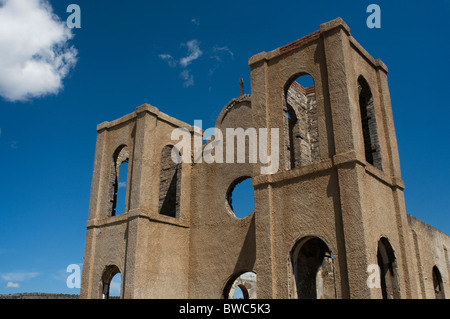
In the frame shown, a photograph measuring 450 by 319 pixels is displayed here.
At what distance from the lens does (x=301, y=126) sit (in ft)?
40.9

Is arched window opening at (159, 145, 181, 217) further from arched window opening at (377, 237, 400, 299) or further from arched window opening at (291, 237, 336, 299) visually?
arched window opening at (377, 237, 400, 299)

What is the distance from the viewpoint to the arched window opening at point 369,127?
381 inches

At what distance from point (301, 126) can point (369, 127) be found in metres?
2.78

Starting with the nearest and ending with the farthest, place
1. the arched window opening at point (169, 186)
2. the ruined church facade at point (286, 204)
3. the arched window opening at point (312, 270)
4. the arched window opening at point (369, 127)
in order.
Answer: the ruined church facade at point (286, 204) → the arched window opening at point (369, 127) → the arched window opening at point (312, 270) → the arched window opening at point (169, 186)

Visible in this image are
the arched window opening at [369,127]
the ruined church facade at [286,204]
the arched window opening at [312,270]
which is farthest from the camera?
the arched window opening at [312,270]

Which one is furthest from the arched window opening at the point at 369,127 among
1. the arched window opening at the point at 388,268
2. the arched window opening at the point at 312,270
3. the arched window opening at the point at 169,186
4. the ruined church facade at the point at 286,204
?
the arched window opening at the point at 169,186

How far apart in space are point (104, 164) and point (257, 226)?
5874mm

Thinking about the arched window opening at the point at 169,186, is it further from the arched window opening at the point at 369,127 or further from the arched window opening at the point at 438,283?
the arched window opening at the point at 438,283

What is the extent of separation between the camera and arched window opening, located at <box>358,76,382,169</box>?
381 inches

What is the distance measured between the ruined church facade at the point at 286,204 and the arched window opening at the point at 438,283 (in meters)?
0.04

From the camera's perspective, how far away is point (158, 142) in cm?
1243

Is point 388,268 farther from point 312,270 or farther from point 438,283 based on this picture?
point 438,283

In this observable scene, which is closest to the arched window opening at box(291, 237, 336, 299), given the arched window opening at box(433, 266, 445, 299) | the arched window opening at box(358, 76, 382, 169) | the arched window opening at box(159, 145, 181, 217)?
the arched window opening at box(358, 76, 382, 169)

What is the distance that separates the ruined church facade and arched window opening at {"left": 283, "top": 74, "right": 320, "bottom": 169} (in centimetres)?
4
